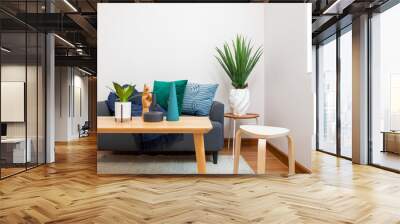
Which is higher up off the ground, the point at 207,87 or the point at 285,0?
the point at 285,0

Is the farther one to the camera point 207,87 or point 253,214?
point 207,87

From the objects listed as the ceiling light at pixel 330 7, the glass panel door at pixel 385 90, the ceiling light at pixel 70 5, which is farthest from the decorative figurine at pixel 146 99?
the glass panel door at pixel 385 90

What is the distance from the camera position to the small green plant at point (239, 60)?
2.46 metres

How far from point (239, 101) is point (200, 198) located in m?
0.72

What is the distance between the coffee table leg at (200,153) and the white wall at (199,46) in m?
0.29

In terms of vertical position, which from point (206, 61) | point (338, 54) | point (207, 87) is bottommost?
point (207, 87)

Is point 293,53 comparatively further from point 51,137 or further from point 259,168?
point 51,137

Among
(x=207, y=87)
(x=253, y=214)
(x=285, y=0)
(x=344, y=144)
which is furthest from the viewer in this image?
(x=344, y=144)

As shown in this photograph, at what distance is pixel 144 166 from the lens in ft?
9.01

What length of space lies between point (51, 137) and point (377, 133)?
4.13 metres

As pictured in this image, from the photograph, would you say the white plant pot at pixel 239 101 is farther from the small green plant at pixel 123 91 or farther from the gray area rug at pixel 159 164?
the small green plant at pixel 123 91

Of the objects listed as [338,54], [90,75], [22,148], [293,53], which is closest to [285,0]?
[293,53]

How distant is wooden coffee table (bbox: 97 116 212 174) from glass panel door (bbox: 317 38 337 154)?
1444 mm

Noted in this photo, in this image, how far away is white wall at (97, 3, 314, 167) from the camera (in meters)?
2.53
